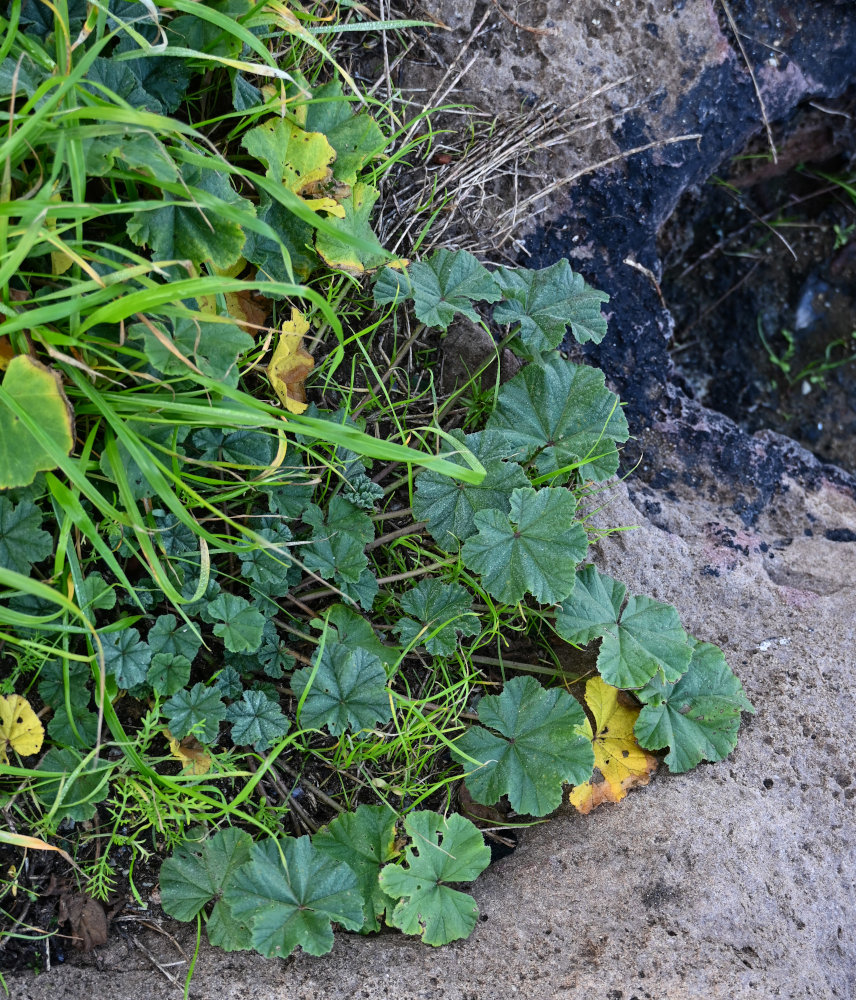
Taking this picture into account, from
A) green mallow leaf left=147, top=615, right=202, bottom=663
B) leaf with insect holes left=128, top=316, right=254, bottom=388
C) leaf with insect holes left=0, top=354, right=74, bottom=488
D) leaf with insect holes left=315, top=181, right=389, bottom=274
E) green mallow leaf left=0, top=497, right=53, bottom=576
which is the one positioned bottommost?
green mallow leaf left=147, top=615, right=202, bottom=663

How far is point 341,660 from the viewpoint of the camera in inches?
76.6

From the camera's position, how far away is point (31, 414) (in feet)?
5.48

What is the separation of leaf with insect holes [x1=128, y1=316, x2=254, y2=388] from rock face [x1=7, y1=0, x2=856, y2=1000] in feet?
3.62

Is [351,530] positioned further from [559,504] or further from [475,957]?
[475,957]

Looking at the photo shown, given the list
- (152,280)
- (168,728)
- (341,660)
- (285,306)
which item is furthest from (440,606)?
(152,280)

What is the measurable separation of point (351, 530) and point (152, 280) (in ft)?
2.38

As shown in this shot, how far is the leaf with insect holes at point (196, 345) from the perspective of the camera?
1706 mm

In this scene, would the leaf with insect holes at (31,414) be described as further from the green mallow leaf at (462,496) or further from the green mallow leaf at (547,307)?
the green mallow leaf at (547,307)

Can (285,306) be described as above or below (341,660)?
above

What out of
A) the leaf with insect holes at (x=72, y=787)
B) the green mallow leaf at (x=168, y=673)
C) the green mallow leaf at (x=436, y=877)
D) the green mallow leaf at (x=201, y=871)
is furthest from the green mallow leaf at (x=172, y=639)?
the green mallow leaf at (x=436, y=877)

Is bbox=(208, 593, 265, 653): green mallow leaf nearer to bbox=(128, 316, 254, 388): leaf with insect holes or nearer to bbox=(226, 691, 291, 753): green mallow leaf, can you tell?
bbox=(226, 691, 291, 753): green mallow leaf

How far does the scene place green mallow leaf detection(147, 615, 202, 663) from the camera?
6.19 ft

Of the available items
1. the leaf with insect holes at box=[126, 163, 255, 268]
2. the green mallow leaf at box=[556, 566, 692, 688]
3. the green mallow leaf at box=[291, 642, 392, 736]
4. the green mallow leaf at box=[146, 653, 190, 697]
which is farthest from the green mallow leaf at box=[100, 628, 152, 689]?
the green mallow leaf at box=[556, 566, 692, 688]

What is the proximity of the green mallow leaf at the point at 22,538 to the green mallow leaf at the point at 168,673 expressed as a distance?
34 cm
